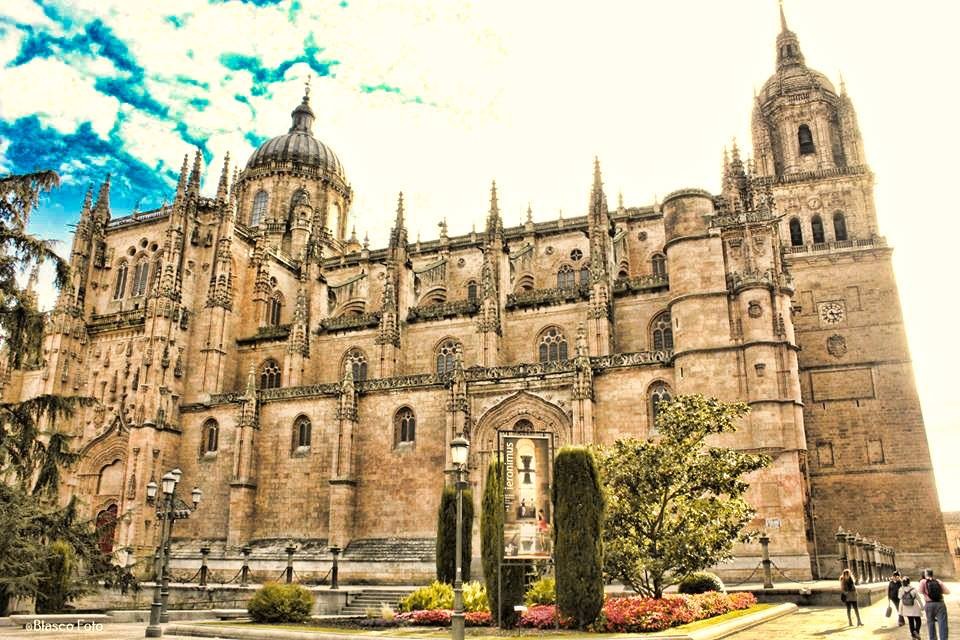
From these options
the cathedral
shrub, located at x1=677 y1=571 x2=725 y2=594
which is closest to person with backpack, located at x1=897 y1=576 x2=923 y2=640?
shrub, located at x1=677 y1=571 x2=725 y2=594

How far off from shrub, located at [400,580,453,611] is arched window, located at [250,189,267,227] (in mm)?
41350

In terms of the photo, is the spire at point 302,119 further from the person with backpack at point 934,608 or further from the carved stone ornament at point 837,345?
the person with backpack at point 934,608

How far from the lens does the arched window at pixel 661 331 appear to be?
119ft

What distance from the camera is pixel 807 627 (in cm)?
1759

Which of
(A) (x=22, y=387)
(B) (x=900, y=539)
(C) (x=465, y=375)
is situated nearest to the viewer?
(C) (x=465, y=375)

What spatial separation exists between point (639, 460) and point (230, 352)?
28.8 meters

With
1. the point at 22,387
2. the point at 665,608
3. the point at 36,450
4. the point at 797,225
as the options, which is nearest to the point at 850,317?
the point at 797,225

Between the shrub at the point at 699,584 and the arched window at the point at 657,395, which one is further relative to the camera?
the arched window at the point at 657,395

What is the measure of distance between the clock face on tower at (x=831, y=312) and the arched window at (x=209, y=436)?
32849 millimetres

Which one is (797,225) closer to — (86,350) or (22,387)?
(86,350)

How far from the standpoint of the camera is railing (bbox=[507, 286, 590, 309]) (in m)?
39.1

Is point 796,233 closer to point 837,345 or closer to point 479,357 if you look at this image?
point 837,345

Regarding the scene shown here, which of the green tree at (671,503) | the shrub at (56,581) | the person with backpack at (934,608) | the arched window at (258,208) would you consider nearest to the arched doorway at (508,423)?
the green tree at (671,503)

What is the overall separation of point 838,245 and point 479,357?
21991 mm
